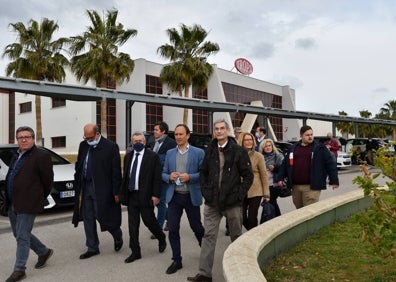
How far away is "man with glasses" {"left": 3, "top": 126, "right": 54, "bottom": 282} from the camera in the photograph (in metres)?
4.77

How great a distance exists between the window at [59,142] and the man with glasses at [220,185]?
30.5 m

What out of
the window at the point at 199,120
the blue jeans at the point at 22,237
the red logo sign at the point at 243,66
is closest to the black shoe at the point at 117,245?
the blue jeans at the point at 22,237

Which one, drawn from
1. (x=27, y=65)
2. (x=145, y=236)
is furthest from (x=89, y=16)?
(x=145, y=236)

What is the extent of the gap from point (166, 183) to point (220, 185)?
53.6 inches

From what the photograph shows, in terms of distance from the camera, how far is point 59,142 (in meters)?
34.0

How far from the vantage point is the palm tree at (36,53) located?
2506 centimetres

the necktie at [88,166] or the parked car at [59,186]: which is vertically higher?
the necktie at [88,166]

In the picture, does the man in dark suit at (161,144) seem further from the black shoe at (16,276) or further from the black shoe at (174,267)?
the black shoe at (16,276)

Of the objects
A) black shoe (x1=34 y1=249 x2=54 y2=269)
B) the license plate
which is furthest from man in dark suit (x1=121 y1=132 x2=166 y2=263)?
the license plate

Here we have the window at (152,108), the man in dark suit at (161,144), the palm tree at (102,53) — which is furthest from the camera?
the window at (152,108)

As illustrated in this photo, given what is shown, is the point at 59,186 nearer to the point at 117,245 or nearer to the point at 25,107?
the point at 117,245

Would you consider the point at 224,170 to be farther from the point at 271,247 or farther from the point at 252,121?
the point at 252,121

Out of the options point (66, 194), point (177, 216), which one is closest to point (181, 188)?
point (177, 216)

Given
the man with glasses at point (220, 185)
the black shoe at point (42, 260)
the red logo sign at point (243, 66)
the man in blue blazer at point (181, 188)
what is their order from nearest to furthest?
the man with glasses at point (220, 185) → the man in blue blazer at point (181, 188) → the black shoe at point (42, 260) → the red logo sign at point (243, 66)
